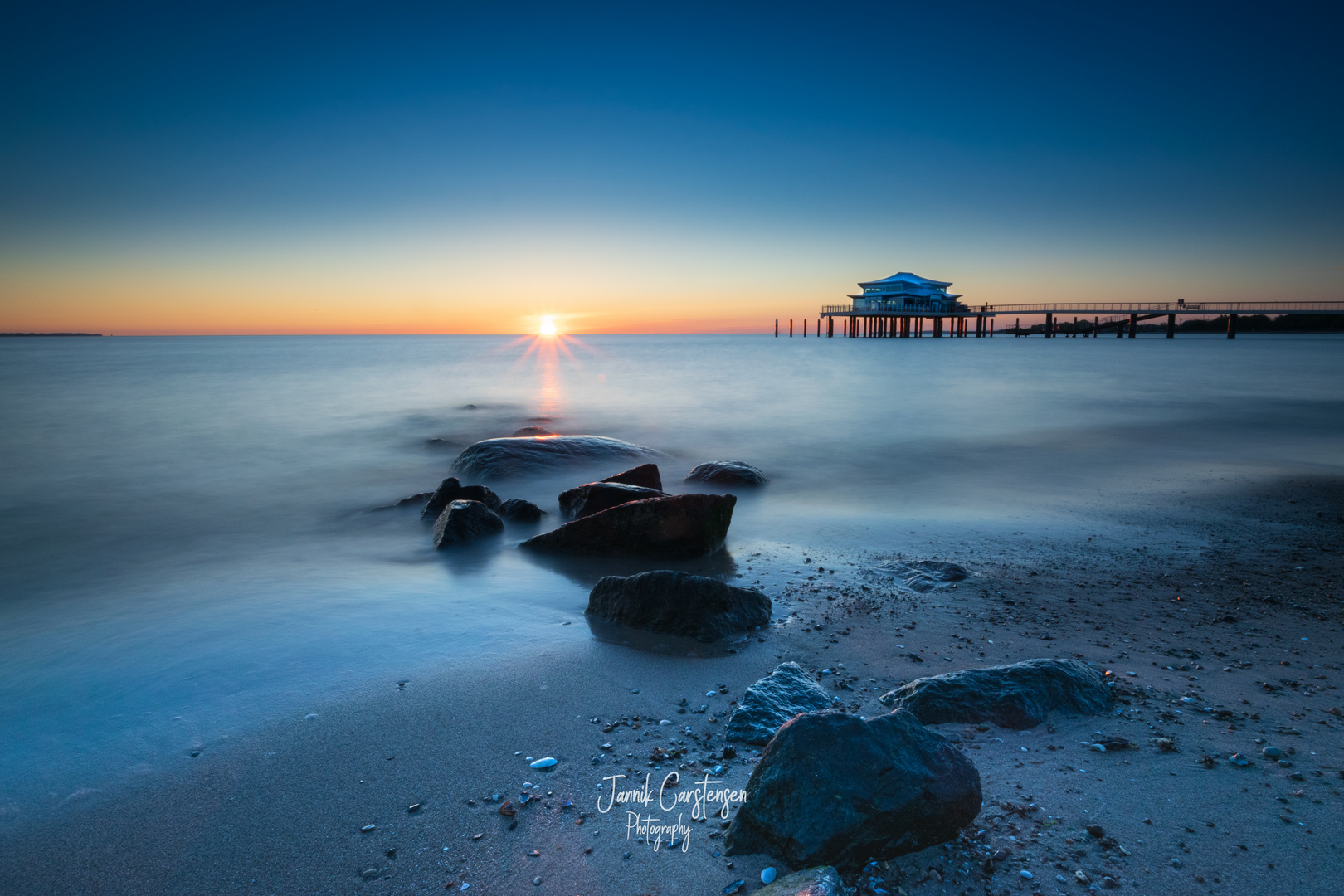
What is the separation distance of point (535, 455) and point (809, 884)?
370 inches

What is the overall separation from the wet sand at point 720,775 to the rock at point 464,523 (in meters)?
3.11

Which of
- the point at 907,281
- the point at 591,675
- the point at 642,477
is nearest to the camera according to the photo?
the point at 591,675

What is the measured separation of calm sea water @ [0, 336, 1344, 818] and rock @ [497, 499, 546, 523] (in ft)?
3.31

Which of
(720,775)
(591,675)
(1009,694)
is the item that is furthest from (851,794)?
(591,675)

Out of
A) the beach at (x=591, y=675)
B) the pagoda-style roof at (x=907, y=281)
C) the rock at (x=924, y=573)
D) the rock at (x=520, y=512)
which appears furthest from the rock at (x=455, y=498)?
the pagoda-style roof at (x=907, y=281)

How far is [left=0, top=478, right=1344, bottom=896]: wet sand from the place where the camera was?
8.18 feet

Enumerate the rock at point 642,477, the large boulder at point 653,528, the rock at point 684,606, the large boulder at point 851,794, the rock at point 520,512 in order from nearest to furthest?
the large boulder at point 851,794 → the rock at point 684,606 → the large boulder at point 653,528 → the rock at point 520,512 → the rock at point 642,477

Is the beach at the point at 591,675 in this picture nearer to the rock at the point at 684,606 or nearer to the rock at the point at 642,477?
the rock at the point at 684,606

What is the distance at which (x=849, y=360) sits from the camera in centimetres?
5062

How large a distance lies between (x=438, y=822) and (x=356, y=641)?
2.40m

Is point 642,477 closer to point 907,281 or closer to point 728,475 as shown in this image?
point 728,475

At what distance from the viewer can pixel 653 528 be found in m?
6.48

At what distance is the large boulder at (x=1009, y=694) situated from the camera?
330 centimetres

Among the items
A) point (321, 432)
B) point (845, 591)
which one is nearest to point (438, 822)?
point (845, 591)
